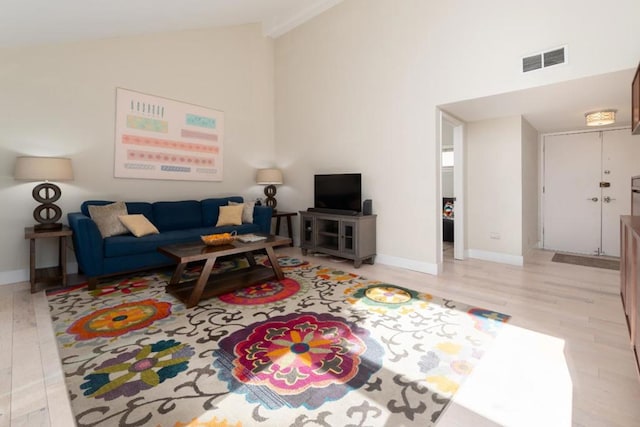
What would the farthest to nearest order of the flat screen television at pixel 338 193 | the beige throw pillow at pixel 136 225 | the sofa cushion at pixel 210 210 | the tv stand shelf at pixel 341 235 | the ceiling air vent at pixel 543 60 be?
the sofa cushion at pixel 210 210 → the flat screen television at pixel 338 193 → the tv stand shelf at pixel 341 235 → the beige throw pillow at pixel 136 225 → the ceiling air vent at pixel 543 60

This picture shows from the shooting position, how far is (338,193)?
4.39 meters

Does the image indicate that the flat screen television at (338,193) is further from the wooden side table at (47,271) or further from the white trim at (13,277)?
the white trim at (13,277)

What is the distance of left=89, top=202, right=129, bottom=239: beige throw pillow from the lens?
10.9ft

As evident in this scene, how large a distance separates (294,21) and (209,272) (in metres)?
4.50

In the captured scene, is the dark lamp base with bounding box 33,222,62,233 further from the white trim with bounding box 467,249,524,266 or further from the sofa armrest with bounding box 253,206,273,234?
the white trim with bounding box 467,249,524,266

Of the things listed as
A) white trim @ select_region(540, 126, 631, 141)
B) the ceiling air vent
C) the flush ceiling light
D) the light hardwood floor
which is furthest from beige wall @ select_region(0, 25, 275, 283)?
white trim @ select_region(540, 126, 631, 141)

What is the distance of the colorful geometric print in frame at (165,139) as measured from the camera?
4.00 meters

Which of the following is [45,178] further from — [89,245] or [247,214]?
[247,214]

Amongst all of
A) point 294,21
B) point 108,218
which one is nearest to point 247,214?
point 108,218

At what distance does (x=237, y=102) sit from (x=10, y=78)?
9.03 feet

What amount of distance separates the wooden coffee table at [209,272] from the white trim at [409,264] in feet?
4.97

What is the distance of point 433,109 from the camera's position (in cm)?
355

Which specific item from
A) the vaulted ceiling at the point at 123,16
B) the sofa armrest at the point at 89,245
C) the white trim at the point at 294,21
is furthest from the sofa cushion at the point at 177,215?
the white trim at the point at 294,21

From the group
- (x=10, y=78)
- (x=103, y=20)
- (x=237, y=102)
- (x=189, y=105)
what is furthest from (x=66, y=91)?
(x=237, y=102)
